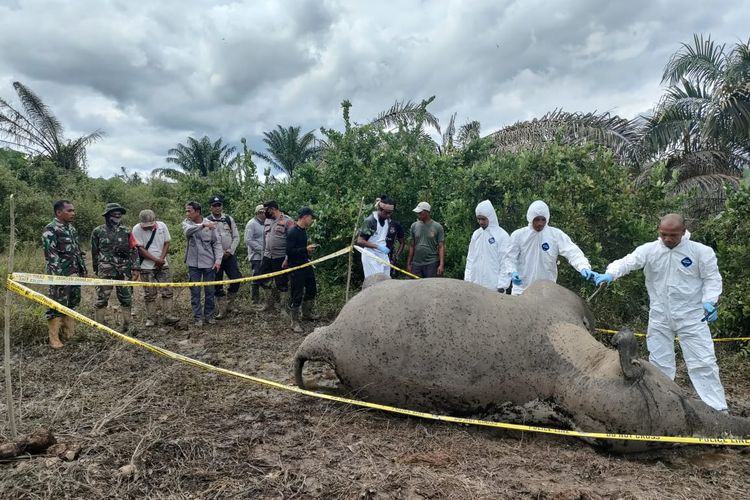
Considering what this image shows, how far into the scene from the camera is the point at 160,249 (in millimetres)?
6742

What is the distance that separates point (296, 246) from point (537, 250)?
3.08m

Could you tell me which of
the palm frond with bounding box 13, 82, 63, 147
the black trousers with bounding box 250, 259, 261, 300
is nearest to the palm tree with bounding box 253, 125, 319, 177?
the palm frond with bounding box 13, 82, 63, 147

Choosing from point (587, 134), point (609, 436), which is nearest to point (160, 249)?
point (609, 436)

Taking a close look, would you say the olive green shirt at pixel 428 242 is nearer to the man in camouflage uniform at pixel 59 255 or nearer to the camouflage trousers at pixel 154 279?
the camouflage trousers at pixel 154 279

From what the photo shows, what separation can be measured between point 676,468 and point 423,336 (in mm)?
1837

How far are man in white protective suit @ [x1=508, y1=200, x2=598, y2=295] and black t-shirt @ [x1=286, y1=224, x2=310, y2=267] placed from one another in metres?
2.73

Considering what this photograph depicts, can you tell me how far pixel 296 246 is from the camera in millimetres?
6633

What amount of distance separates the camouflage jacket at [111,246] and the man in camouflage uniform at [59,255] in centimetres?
30

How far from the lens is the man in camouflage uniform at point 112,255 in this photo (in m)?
6.15

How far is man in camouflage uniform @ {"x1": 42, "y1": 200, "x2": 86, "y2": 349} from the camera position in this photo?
561cm

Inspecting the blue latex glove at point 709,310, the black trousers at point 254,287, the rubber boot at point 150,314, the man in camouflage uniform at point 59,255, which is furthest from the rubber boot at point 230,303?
the blue latex glove at point 709,310

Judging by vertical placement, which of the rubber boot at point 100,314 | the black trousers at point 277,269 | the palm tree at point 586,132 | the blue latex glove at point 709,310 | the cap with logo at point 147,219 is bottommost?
the rubber boot at point 100,314

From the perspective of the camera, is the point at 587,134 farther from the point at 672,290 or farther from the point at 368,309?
the point at 368,309

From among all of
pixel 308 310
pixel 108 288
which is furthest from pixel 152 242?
pixel 308 310
